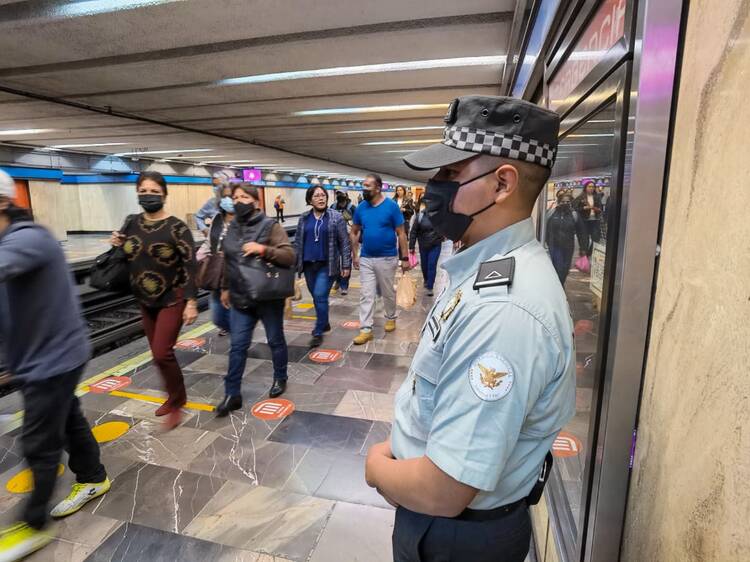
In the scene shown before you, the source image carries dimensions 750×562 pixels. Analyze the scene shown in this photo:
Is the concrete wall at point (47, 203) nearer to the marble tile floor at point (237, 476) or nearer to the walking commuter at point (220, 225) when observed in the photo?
the walking commuter at point (220, 225)

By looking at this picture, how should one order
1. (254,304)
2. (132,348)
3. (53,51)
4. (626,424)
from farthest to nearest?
(132,348) < (53,51) < (254,304) < (626,424)

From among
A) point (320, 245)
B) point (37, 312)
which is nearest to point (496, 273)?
point (37, 312)

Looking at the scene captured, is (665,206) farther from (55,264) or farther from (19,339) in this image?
(19,339)

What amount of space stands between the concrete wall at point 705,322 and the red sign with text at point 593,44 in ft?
1.31

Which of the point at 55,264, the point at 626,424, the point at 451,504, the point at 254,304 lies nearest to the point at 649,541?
the point at 626,424

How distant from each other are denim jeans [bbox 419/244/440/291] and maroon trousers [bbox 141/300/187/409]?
470 centimetres

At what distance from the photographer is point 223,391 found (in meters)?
4.11

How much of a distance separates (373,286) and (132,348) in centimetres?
316

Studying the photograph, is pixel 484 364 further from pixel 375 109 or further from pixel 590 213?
pixel 375 109

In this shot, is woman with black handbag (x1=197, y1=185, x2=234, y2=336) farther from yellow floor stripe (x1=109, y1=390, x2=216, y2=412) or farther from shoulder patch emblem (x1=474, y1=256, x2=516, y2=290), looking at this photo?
shoulder patch emblem (x1=474, y1=256, x2=516, y2=290)

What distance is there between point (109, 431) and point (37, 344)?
1.69m

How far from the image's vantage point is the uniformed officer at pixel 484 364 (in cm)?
87

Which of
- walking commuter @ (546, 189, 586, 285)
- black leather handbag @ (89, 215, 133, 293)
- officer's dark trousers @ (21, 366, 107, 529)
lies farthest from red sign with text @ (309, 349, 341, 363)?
walking commuter @ (546, 189, 586, 285)

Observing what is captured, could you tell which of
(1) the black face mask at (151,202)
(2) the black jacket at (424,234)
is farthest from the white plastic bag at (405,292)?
(1) the black face mask at (151,202)
